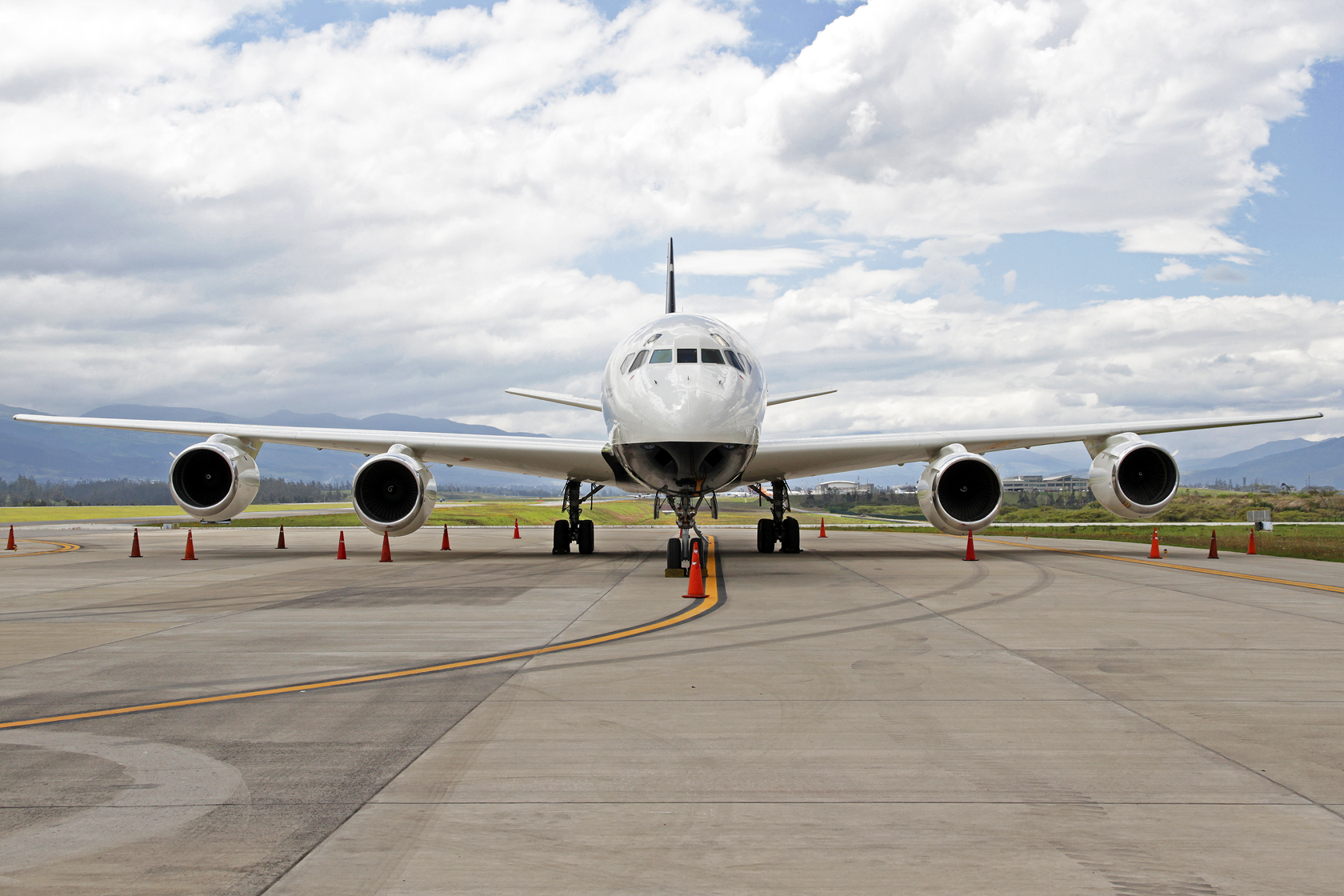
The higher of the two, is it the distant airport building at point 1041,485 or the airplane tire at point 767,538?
the distant airport building at point 1041,485

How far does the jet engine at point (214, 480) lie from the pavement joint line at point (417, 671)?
39.8ft

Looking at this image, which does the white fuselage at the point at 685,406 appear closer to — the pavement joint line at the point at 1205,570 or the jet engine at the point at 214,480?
the pavement joint line at the point at 1205,570

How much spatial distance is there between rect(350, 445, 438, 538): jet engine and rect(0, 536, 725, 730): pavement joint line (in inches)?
325

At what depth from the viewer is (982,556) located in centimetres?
2002

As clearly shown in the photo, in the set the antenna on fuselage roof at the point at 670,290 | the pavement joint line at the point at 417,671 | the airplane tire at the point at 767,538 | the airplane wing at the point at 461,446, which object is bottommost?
the pavement joint line at the point at 417,671

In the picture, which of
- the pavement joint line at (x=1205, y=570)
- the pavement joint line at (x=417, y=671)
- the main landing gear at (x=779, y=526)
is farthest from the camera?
the main landing gear at (x=779, y=526)

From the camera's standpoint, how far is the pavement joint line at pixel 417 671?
561cm

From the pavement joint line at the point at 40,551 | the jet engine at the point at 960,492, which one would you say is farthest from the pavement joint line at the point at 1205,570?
the pavement joint line at the point at 40,551

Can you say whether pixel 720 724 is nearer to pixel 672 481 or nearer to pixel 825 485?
pixel 672 481

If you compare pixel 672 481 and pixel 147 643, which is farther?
pixel 672 481

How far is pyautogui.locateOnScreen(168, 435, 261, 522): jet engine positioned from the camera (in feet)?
63.2

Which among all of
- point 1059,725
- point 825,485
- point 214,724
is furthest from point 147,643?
point 825,485

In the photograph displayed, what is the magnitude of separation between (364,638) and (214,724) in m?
3.32

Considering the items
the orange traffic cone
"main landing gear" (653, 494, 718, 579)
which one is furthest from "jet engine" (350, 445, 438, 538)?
the orange traffic cone
